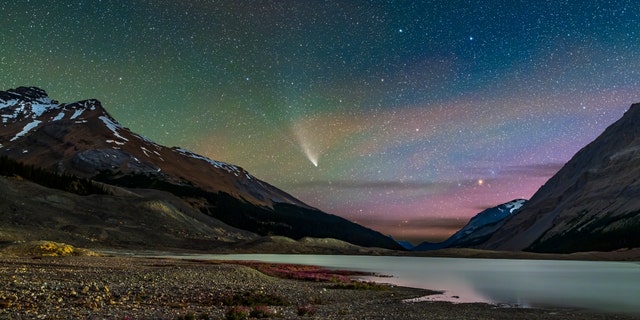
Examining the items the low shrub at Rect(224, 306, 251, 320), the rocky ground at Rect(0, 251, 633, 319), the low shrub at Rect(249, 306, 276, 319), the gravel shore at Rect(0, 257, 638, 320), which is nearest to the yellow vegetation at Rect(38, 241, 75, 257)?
the gravel shore at Rect(0, 257, 638, 320)

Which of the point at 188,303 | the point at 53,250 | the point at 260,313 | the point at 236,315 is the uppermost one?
the point at 53,250

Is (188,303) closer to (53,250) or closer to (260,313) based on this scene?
(260,313)

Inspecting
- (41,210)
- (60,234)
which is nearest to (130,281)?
(60,234)

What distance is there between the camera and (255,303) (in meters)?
33.1

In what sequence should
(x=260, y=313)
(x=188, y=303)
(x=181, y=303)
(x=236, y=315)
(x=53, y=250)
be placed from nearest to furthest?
1. (x=236, y=315)
2. (x=260, y=313)
3. (x=181, y=303)
4. (x=188, y=303)
5. (x=53, y=250)

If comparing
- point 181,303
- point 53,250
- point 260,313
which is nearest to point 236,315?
point 260,313

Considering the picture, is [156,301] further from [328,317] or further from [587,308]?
[587,308]

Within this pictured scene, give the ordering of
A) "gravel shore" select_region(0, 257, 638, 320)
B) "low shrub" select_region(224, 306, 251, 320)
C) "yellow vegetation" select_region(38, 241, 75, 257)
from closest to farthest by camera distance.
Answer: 1. "low shrub" select_region(224, 306, 251, 320)
2. "gravel shore" select_region(0, 257, 638, 320)
3. "yellow vegetation" select_region(38, 241, 75, 257)

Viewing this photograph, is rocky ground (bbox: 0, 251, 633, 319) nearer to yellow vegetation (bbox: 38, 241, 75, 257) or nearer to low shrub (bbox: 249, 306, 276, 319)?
low shrub (bbox: 249, 306, 276, 319)

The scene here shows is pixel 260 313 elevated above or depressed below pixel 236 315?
below

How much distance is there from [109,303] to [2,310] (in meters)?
5.92

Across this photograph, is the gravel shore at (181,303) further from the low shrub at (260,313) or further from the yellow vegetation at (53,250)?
the yellow vegetation at (53,250)

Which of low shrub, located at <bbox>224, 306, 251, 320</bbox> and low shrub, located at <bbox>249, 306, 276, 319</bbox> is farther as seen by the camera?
low shrub, located at <bbox>249, 306, 276, 319</bbox>

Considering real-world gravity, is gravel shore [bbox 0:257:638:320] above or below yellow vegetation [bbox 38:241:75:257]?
below
